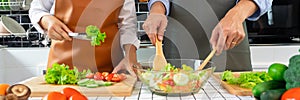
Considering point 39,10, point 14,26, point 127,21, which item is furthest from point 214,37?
point 14,26

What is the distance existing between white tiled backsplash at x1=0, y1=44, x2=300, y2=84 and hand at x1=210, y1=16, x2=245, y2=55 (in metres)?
1.05

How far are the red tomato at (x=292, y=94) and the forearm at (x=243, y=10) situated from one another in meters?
0.42

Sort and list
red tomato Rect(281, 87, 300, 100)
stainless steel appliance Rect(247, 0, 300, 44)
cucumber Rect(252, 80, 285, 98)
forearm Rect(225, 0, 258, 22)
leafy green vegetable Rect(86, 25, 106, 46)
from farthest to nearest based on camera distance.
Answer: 1. stainless steel appliance Rect(247, 0, 300, 44)
2. leafy green vegetable Rect(86, 25, 106, 46)
3. forearm Rect(225, 0, 258, 22)
4. cucumber Rect(252, 80, 285, 98)
5. red tomato Rect(281, 87, 300, 100)

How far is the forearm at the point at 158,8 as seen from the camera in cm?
121

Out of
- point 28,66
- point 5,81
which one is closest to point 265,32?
point 28,66

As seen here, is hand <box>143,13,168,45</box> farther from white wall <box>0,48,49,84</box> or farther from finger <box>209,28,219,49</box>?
white wall <box>0,48,49,84</box>

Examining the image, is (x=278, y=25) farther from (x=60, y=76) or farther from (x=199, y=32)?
(x=60, y=76)

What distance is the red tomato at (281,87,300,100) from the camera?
2.08 ft

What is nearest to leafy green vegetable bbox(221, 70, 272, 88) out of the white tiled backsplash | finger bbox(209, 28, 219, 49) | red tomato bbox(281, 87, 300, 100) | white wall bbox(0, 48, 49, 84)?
finger bbox(209, 28, 219, 49)

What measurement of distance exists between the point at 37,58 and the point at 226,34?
4.40 feet

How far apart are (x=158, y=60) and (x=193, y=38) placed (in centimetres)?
32

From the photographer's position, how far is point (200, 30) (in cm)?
134

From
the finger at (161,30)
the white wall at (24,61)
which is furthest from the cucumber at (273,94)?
the white wall at (24,61)

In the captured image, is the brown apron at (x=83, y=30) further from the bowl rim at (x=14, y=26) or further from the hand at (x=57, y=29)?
the bowl rim at (x=14, y=26)
